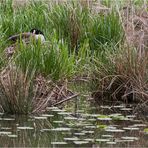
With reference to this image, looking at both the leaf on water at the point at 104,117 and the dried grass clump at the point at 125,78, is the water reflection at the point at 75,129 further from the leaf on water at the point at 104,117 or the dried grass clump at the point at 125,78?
the dried grass clump at the point at 125,78

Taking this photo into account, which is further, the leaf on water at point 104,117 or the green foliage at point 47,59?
the green foliage at point 47,59

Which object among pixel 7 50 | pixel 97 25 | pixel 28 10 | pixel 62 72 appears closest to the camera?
pixel 62 72

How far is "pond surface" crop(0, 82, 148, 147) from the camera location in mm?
7668

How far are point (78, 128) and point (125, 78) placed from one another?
6.97 feet

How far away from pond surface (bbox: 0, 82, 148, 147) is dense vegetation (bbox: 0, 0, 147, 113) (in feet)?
1.08

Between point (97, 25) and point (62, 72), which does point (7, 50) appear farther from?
point (97, 25)

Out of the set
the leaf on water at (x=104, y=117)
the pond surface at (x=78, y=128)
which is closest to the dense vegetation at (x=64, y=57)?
the pond surface at (x=78, y=128)

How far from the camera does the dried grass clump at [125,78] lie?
1003 cm

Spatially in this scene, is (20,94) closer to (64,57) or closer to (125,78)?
(125,78)

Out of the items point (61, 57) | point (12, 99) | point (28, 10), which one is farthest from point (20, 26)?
point (12, 99)

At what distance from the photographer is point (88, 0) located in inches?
573

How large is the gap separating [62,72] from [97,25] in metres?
2.97

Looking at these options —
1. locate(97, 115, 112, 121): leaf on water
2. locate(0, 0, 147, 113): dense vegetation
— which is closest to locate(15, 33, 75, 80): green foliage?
locate(0, 0, 147, 113): dense vegetation

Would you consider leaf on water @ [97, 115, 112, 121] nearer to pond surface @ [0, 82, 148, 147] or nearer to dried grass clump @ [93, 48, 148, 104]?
pond surface @ [0, 82, 148, 147]
